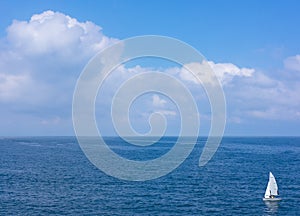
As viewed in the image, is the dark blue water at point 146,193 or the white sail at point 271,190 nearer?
the dark blue water at point 146,193

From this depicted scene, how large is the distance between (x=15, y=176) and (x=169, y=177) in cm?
5022

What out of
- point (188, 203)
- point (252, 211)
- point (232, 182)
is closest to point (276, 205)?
point (252, 211)

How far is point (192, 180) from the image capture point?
11950 cm

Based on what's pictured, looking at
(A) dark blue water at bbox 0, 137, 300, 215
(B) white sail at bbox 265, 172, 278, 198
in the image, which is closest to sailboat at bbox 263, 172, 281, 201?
(B) white sail at bbox 265, 172, 278, 198

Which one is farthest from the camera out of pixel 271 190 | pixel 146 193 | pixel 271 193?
A: pixel 146 193

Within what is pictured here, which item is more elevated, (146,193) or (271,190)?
(271,190)

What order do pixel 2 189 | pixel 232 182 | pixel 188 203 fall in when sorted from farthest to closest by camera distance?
pixel 232 182 → pixel 2 189 → pixel 188 203

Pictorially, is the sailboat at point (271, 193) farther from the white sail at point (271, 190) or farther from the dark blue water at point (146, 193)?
the dark blue water at point (146, 193)

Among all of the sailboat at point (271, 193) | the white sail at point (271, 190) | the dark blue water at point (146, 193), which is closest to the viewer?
the dark blue water at point (146, 193)

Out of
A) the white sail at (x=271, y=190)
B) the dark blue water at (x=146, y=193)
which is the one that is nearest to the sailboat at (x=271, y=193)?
the white sail at (x=271, y=190)

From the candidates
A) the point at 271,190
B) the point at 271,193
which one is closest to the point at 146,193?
the point at 271,193

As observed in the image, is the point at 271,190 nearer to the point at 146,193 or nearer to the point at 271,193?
the point at 271,193

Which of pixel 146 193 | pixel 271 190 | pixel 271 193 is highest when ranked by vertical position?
pixel 271 190

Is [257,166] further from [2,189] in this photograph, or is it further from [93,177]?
[2,189]
